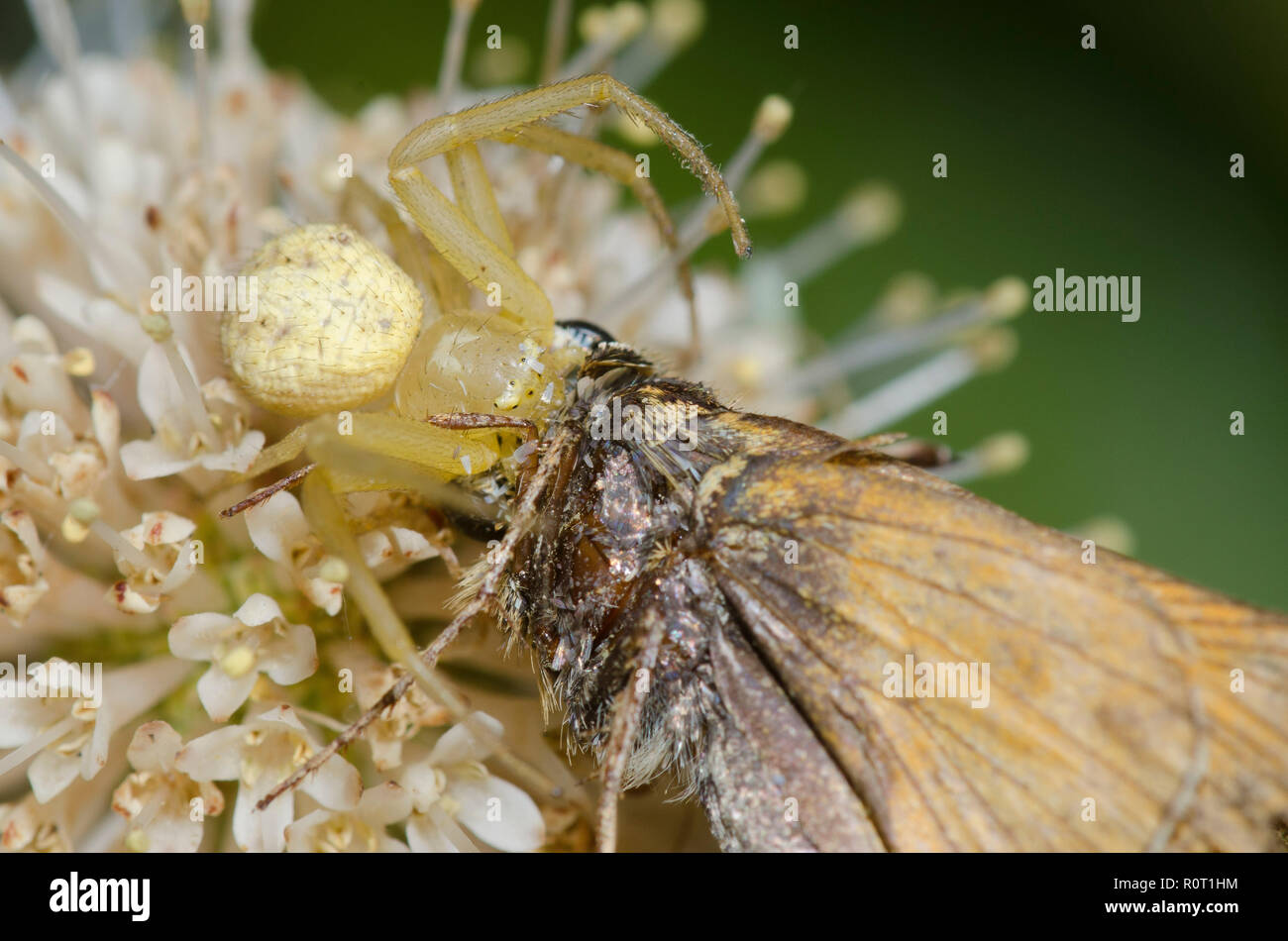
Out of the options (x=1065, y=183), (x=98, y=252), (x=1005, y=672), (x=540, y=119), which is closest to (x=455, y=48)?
(x=540, y=119)

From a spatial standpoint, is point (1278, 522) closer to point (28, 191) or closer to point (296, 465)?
point (296, 465)

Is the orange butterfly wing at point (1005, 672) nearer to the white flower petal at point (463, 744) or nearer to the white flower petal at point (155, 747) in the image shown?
the white flower petal at point (463, 744)

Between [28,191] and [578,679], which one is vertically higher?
[28,191]

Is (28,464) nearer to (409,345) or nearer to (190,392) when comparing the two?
(190,392)

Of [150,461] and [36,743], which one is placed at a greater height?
[150,461]

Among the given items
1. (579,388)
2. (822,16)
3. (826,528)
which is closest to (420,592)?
(579,388)
